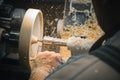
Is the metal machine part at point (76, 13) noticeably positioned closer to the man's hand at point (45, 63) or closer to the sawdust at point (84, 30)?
the sawdust at point (84, 30)

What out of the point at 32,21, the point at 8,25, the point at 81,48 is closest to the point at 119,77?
the point at 81,48

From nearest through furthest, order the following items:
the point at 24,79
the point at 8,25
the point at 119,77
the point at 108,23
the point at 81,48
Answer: the point at 119,77 < the point at 108,23 < the point at 81,48 < the point at 8,25 < the point at 24,79

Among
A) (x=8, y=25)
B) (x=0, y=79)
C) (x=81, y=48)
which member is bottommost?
(x=0, y=79)

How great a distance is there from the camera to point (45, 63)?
1.58 meters

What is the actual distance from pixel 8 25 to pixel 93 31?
0.67 m

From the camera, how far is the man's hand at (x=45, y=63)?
1.55 metres

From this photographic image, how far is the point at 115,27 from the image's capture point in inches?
26.9

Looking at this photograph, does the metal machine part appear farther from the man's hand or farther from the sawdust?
the man's hand

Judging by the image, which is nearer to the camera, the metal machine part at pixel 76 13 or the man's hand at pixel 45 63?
the man's hand at pixel 45 63

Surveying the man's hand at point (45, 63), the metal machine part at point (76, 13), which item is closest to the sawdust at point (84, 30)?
the metal machine part at point (76, 13)

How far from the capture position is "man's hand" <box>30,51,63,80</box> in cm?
155

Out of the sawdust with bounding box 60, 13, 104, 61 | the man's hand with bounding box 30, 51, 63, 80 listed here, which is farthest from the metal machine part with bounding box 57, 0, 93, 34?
the man's hand with bounding box 30, 51, 63, 80

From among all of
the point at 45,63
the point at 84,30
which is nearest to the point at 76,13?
the point at 84,30

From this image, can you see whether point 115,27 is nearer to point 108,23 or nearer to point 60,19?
point 108,23
